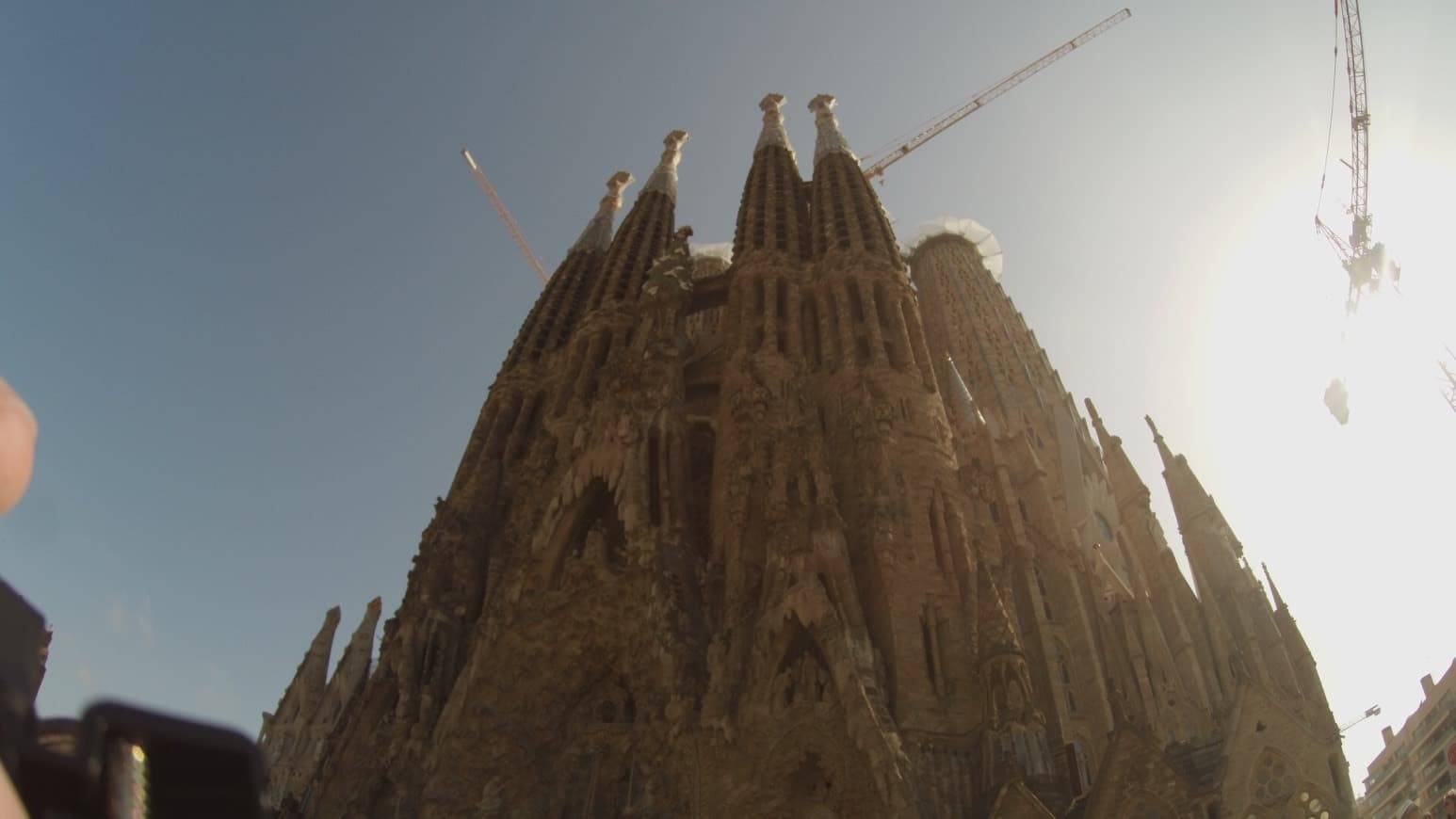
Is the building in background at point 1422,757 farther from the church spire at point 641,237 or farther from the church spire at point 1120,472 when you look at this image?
the church spire at point 641,237

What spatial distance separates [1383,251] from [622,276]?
101 feet

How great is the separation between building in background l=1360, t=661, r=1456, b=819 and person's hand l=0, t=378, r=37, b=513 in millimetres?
45303

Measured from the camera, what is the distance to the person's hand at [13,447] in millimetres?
1646

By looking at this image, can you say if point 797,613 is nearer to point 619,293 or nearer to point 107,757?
point 107,757

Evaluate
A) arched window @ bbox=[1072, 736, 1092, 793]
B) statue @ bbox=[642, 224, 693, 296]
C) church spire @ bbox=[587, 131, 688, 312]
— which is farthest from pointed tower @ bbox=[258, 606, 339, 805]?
arched window @ bbox=[1072, 736, 1092, 793]

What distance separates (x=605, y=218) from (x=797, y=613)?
27525mm

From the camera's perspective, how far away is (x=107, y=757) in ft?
6.46

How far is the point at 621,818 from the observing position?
14.3m

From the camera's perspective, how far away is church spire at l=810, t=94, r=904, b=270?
80.5 feet

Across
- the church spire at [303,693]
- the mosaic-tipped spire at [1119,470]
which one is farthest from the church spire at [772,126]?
the church spire at [303,693]

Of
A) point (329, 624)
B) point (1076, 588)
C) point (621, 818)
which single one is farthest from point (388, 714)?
point (1076, 588)

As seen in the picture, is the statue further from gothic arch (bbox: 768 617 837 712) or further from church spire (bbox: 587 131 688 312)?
gothic arch (bbox: 768 617 837 712)

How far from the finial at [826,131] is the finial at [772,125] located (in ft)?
4.36

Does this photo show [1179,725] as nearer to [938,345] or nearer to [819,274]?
[819,274]
